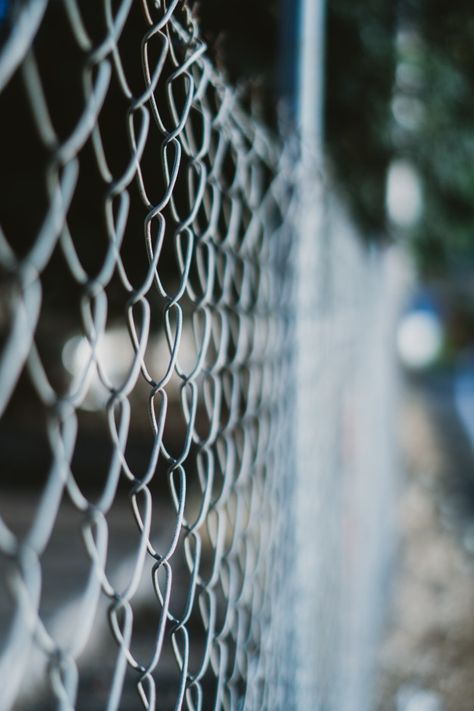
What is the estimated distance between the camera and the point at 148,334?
1.59m

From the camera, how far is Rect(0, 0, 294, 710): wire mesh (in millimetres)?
629

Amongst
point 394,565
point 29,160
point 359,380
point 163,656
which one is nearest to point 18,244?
point 29,160

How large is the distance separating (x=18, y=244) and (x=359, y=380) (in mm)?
2417

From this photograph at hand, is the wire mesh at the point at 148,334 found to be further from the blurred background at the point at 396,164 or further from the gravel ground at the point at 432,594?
the gravel ground at the point at 432,594

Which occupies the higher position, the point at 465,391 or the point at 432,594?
the point at 465,391

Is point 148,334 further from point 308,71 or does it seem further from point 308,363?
point 308,71

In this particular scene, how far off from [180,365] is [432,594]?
185 inches

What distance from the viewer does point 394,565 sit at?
709 centimetres

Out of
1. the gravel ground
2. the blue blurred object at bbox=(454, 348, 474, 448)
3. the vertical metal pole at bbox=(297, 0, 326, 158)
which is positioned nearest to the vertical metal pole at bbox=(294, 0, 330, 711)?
the vertical metal pole at bbox=(297, 0, 326, 158)

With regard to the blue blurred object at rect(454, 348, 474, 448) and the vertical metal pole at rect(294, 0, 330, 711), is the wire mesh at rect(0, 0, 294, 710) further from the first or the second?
the blue blurred object at rect(454, 348, 474, 448)

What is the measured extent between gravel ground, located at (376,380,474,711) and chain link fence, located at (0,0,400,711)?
0.59m

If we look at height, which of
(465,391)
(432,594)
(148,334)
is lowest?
(432,594)

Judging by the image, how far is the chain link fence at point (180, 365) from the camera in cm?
67

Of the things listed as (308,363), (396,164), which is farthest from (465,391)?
(308,363)
